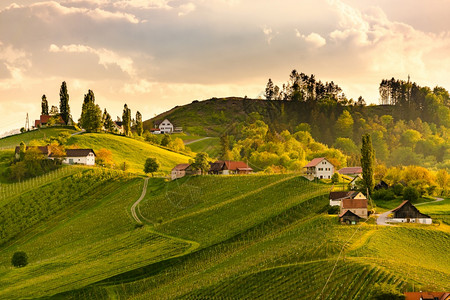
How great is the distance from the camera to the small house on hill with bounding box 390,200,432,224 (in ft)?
305

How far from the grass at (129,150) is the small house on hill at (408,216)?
3503 inches

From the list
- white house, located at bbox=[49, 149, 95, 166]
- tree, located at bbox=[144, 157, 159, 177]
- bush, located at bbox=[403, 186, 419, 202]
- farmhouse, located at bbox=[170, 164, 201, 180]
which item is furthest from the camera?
white house, located at bbox=[49, 149, 95, 166]

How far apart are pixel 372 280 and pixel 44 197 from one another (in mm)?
101448

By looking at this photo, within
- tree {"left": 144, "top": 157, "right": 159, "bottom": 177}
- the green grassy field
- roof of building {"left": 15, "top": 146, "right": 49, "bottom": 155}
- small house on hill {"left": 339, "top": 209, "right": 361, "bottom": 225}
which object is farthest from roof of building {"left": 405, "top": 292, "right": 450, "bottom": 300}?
roof of building {"left": 15, "top": 146, "right": 49, "bottom": 155}

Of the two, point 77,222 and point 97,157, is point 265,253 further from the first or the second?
point 97,157

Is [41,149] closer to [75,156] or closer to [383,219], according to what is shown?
[75,156]

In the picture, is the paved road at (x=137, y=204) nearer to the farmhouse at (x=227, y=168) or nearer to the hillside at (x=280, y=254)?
the hillside at (x=280, y=254)

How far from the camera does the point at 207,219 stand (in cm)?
11475

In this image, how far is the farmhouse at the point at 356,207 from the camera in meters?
95.6

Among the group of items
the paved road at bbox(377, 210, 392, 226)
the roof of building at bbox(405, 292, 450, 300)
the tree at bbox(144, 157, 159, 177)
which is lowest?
the roof of building at bbox(405, 292, 450, 300)

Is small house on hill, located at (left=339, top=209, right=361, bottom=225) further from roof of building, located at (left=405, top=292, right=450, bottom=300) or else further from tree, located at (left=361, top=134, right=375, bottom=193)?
roof of building, located at (left=405, top=292, right=450, bottom=300)

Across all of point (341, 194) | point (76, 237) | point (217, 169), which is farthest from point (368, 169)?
point (76, 237)

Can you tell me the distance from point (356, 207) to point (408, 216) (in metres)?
8.11

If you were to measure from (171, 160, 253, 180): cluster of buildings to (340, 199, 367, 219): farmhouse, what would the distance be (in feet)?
193
